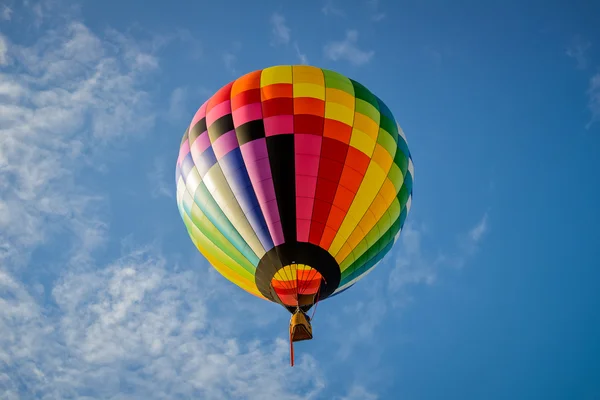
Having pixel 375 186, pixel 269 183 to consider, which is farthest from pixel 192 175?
pixel 375 186

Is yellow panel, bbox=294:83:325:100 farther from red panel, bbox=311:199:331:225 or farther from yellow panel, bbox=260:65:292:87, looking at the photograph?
red panel, bbox=311:199:331:225

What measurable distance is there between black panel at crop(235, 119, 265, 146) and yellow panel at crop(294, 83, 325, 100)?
1.07 m

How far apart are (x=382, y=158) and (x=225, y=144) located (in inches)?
129

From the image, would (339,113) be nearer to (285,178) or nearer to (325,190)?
(325,190)

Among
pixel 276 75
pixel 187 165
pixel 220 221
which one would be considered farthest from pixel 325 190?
pixel 187 165

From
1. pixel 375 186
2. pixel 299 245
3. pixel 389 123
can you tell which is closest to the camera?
pixel 299 245

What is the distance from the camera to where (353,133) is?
11.0 meters

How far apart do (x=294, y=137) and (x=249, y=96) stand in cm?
154

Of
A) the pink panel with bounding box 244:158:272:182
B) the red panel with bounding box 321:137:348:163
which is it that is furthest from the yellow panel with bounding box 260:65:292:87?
the pink panel with bounding box 244:158:272:182

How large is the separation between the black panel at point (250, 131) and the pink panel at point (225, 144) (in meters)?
0.11

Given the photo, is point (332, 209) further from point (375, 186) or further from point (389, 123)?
point (389, 123)

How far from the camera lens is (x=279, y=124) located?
1077 cm

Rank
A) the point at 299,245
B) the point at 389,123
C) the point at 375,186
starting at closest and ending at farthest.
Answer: the point at 299,245 < the point at 375,186 < the point at 389,123

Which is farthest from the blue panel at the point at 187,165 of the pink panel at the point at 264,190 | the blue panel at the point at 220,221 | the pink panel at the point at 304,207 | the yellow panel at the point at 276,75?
the pink panel at the point at 304,207
